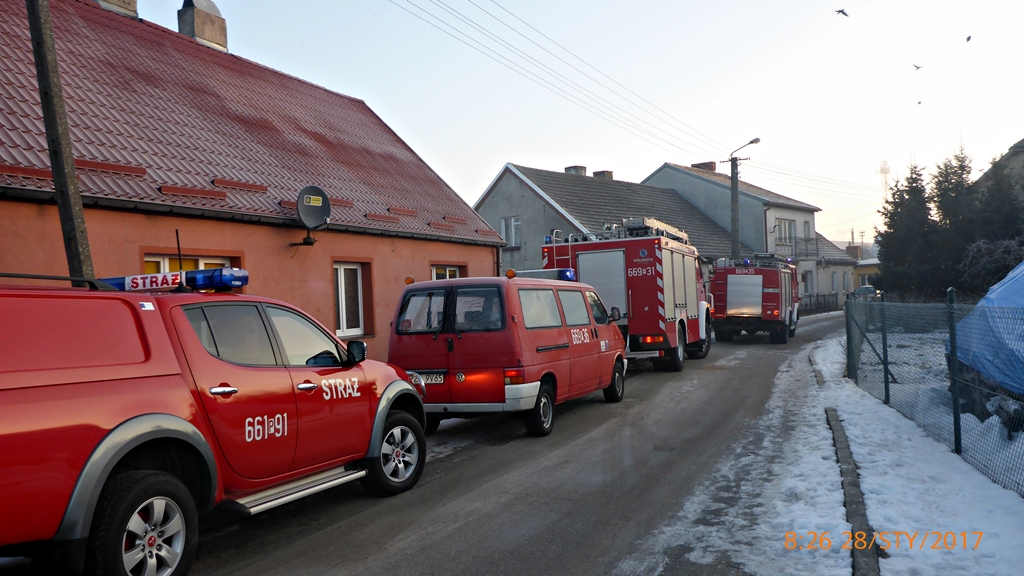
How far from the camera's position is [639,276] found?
14914mm

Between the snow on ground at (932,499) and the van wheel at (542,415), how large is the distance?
3.34 metres

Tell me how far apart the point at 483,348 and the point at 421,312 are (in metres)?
0.94

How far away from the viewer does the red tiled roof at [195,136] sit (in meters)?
10.3

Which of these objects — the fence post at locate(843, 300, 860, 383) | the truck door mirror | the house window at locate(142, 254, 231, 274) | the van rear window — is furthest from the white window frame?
the van rear window

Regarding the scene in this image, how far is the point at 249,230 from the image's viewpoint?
39.3 ft

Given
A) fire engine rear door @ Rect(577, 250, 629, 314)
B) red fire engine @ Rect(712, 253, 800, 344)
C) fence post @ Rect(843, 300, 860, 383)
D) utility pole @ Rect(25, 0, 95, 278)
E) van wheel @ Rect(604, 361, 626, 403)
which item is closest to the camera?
utility pole @ Rect(25, 0, 95, 278)

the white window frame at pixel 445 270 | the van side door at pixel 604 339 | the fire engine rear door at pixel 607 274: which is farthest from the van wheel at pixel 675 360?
the white window frame at pixel 445 270

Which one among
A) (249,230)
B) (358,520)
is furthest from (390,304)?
(358,520)

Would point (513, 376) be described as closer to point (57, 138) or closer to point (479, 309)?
point (479, 309)

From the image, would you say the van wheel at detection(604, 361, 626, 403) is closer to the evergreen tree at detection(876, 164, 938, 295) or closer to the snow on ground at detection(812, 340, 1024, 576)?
the snow on ground at detection(812, 340, 1024, 576)

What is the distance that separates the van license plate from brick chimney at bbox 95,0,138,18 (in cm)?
1216

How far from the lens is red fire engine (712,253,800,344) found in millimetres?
23094

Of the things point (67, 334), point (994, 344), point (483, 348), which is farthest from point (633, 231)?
point (67, 334)
